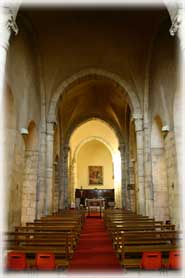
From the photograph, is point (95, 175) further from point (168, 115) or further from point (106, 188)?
point (168, 115)

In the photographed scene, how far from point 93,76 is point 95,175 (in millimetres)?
20578

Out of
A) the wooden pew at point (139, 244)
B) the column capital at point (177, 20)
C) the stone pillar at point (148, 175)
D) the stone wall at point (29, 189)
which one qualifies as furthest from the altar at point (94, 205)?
the column capital at point (177, 20)

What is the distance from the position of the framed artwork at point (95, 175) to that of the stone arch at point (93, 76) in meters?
20.3

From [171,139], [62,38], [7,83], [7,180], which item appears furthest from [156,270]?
[62,38]

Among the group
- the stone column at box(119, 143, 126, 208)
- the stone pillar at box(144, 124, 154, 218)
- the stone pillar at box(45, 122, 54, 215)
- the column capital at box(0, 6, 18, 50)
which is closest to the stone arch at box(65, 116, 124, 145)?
the stone column at box(119, 143, 126, 208)

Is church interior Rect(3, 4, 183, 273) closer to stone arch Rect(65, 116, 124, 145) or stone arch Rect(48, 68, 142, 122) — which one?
stone arch Rect(48, 68, 142, 122)

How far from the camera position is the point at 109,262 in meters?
6.31

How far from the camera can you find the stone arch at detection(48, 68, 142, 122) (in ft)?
44.6

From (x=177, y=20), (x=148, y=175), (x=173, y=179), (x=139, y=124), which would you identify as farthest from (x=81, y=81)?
(x=177, y=20)

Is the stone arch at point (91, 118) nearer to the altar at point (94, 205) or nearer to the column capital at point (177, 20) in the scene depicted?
the altar at point (94, 205)

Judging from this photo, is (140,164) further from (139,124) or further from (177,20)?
(177,20)

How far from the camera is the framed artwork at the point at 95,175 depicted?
3291 cm

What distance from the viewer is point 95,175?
33.2 m

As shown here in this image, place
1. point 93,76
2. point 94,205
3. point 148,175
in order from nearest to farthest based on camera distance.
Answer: point 148,175, point 93,76, point 94,205
